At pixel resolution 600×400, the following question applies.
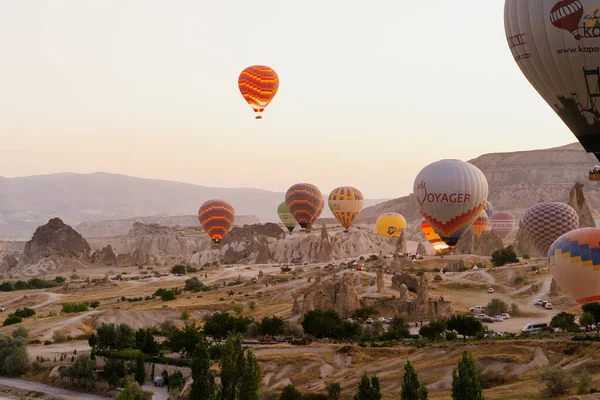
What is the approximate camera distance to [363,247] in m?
158

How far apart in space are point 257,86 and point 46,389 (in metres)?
71.2

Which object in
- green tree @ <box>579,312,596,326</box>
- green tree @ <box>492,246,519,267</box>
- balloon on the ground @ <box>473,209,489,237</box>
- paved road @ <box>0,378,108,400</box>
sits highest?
balloon on the ground @ <box>473,209,489,237</box>

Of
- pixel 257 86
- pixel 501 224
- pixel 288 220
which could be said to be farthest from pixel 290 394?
pixel 288 220

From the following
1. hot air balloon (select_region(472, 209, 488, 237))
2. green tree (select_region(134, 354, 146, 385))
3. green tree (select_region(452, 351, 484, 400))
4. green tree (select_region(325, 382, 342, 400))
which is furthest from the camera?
hot air balloon (select_region(472, 209, 488, 237))

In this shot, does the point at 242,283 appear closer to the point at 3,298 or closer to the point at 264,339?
the point at 3,298

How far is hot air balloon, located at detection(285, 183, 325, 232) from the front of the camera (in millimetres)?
158125

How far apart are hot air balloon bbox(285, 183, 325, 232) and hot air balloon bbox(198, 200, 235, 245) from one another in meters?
12.8

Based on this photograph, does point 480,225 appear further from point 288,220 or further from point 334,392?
point 334,392

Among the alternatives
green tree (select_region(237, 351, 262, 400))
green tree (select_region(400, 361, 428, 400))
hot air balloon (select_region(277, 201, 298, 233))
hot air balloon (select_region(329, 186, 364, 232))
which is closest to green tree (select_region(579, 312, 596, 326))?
green tree (select_region(400, 361, 428, 400))

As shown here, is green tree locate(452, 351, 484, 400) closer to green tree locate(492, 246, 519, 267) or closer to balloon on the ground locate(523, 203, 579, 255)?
balloon on the ground locate(523, 203, 579, 255)

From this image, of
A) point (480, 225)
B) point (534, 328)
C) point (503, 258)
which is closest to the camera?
point (534, 328)

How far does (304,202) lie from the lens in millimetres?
158125

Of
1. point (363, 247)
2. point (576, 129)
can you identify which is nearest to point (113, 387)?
point (576, 129)

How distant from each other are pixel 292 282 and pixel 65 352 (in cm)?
3910
